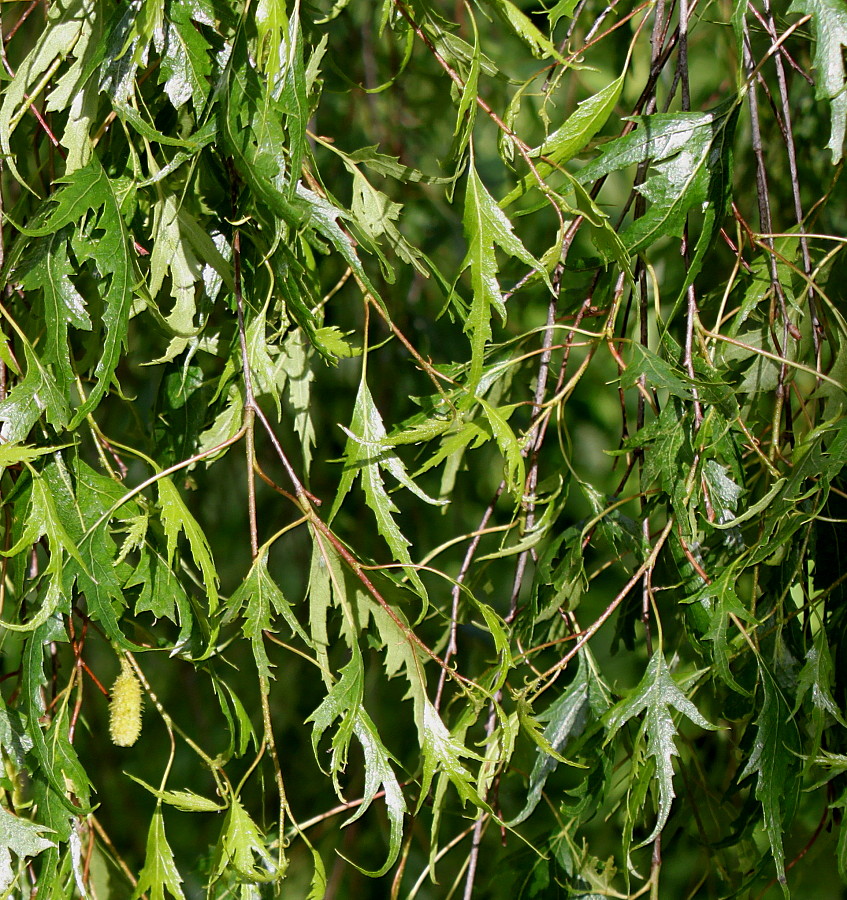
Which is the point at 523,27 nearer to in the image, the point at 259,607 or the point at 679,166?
the point at 679,166

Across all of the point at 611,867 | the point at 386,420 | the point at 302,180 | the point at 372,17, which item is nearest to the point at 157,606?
the point at 302,180

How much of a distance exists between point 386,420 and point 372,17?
47 cm

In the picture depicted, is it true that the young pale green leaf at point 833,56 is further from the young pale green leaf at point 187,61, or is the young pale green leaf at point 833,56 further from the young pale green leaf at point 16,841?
the young pale green leaf at point 16,841

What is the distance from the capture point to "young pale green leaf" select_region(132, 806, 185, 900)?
0.53 metres

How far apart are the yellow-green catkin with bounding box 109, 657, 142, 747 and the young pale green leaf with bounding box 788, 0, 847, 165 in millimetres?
450

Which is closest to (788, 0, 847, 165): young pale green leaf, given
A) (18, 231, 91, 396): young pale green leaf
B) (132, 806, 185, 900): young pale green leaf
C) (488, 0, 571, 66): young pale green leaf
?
(488, 0, 571, 66): young pale green leaf

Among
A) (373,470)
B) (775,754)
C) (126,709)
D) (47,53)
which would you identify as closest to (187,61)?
(47,53)

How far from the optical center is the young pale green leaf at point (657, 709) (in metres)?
0.53

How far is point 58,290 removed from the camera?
0.49m

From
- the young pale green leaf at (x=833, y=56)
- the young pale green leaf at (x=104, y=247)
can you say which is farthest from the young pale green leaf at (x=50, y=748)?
the young pale green leaf at (x=833, y=56)

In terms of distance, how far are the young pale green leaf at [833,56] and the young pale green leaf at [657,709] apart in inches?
11.0

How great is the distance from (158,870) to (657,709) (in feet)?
0.93

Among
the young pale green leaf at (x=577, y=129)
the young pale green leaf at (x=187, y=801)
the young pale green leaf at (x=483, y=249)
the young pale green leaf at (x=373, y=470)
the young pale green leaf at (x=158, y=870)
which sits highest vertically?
the young pale green leaf at (x=577, y=129)

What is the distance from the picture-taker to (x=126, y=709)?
54 cm
